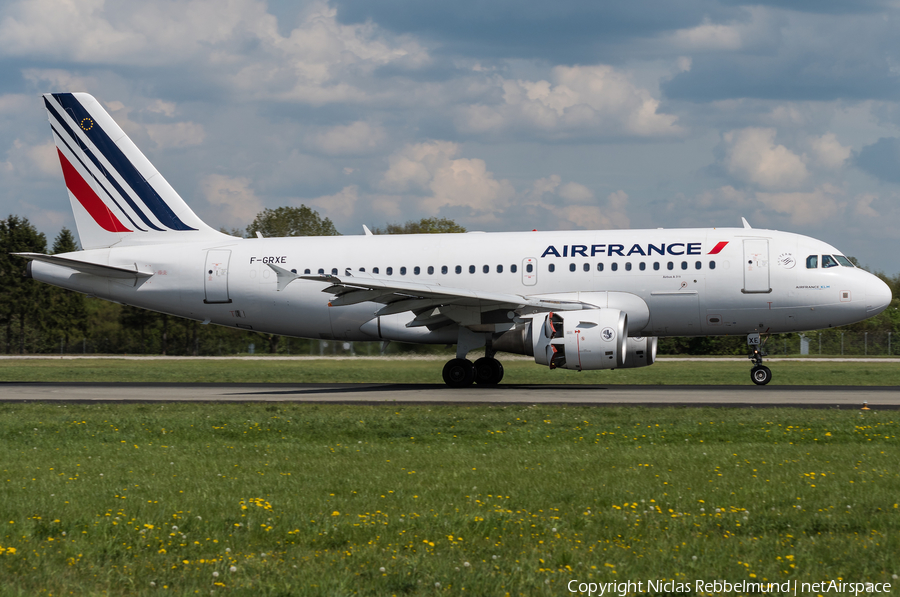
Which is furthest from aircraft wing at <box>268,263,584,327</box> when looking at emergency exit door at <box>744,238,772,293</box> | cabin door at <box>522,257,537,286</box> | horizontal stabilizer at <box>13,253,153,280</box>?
horizontal stabilizer at <box>13,253,153,280</box>

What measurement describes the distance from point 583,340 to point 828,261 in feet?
23.6

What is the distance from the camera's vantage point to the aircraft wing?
71.3 ft

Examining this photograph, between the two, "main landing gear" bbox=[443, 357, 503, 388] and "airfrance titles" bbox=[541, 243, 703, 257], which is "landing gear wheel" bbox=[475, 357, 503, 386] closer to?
"main landing gear" bbox=[443, 357, 503, 388]

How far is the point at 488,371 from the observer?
24.4 meters

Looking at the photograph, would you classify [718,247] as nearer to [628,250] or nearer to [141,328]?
[628,250]

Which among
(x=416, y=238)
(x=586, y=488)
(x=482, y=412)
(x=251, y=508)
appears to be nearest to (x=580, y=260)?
(x=416, y=238)

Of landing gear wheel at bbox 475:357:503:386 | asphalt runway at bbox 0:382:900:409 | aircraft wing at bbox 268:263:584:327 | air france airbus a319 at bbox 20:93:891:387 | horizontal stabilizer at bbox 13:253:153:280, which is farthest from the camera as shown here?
horizontal stabilizer at bbox 13:253:153:280

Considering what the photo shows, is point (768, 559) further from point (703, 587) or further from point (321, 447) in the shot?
point (321, 447)

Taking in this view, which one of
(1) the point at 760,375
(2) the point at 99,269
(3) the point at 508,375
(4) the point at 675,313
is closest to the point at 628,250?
(4) the point at 675,313

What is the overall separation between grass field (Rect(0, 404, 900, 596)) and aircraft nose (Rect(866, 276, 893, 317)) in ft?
31.7

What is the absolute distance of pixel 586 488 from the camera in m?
9.10

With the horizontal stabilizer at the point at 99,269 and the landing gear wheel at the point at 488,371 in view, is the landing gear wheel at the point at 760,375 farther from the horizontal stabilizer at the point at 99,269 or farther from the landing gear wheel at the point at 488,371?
the horizontal stabilizer at the point at 99,269

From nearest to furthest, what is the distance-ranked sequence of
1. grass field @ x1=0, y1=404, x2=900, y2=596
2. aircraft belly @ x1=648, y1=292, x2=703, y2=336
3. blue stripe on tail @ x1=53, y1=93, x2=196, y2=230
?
grass field @ x1=0, y1=404, x2=900, y2=596 < aircraft belly @ x1=648, y1=292, x2=703, y2=336 < blue stripe on tail @ x1=53, y1=93, x2=196, y2=230

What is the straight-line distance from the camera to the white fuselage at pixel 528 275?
74.8ft
